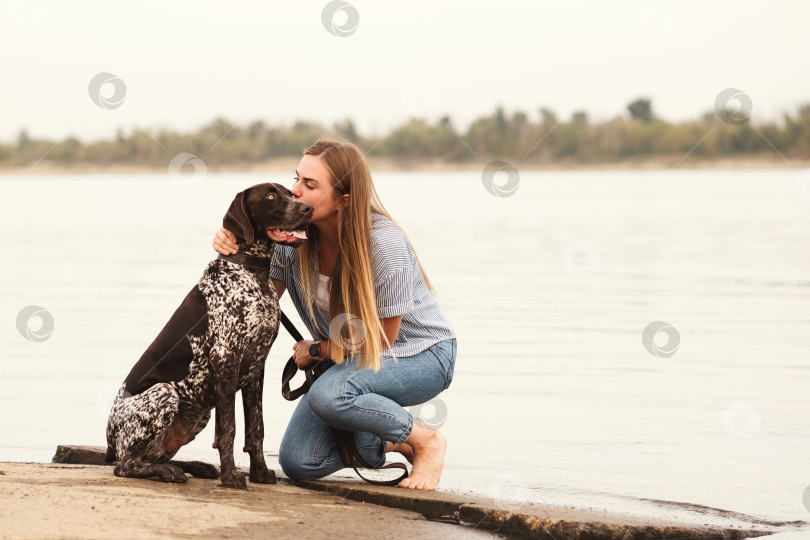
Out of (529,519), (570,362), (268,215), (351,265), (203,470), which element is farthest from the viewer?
(570,362)

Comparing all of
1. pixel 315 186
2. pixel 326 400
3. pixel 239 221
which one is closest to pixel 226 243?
pixel 239 221

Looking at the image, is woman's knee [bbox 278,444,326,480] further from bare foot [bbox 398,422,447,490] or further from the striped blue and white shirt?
the striped blue and white shirt

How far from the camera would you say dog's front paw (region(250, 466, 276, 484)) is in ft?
15.1

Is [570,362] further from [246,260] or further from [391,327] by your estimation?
[246,260]

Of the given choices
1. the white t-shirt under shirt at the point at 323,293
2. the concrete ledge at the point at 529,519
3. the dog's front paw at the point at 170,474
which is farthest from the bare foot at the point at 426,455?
the dog's front paw at the point at 170,474

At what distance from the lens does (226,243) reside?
14.4ft

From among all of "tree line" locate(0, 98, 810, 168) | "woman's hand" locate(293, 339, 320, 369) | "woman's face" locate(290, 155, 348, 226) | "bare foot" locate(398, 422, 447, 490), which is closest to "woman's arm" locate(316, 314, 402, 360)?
"woman's hand" locate(293, 339, 320, 369)

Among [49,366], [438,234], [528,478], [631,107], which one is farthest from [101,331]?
[631,107]

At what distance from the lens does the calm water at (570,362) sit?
17.6 ft

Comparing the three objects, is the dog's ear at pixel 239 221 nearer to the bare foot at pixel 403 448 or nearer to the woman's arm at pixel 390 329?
the woman's arm at pixel 390 329

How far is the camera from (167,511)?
12.2ft

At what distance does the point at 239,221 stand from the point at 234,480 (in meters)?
1.09

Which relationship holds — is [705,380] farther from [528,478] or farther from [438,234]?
[438,234]

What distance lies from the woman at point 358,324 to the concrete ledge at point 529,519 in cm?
24
